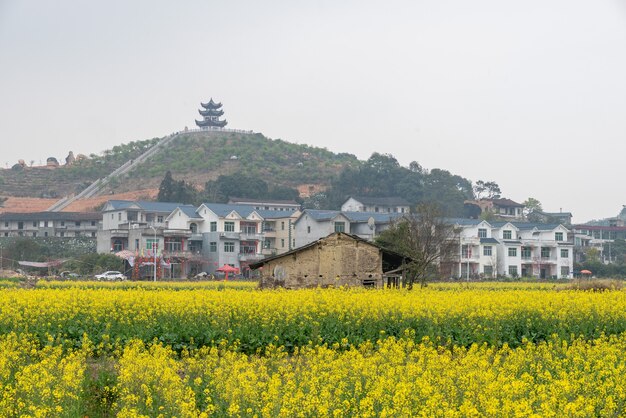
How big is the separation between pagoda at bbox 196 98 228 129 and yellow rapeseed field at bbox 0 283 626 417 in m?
136

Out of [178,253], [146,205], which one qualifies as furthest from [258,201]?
[178,253]

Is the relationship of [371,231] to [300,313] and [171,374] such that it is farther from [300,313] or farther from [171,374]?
[171,374]

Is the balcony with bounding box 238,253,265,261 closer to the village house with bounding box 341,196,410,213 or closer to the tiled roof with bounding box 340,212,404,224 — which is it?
the tiled roof with bounding box 340,212,404,224

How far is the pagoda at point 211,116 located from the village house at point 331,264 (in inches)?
5025

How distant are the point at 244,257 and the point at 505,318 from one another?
5407cm

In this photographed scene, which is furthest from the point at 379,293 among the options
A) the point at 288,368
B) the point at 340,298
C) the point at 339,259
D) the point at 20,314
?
the point at 288,368

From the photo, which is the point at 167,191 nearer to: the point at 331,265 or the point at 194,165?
the point at 194,165

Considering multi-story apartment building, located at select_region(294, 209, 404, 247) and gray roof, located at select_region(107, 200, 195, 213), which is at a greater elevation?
gray roof, located at select_region(107, 200, 195, 213)

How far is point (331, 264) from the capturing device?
108 feet

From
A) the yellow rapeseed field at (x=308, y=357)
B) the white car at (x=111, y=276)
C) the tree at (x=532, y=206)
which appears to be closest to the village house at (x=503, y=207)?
the tree at (x=532, y=206)

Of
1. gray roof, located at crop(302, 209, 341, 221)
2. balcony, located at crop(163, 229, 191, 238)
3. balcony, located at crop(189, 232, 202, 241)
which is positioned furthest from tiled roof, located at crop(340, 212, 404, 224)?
balcony, located at crop(163, 229, 191, 238)

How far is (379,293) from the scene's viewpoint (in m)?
25.9

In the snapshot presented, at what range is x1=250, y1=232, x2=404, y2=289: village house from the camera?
3291 centimetres

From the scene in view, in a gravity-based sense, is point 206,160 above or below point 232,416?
above
